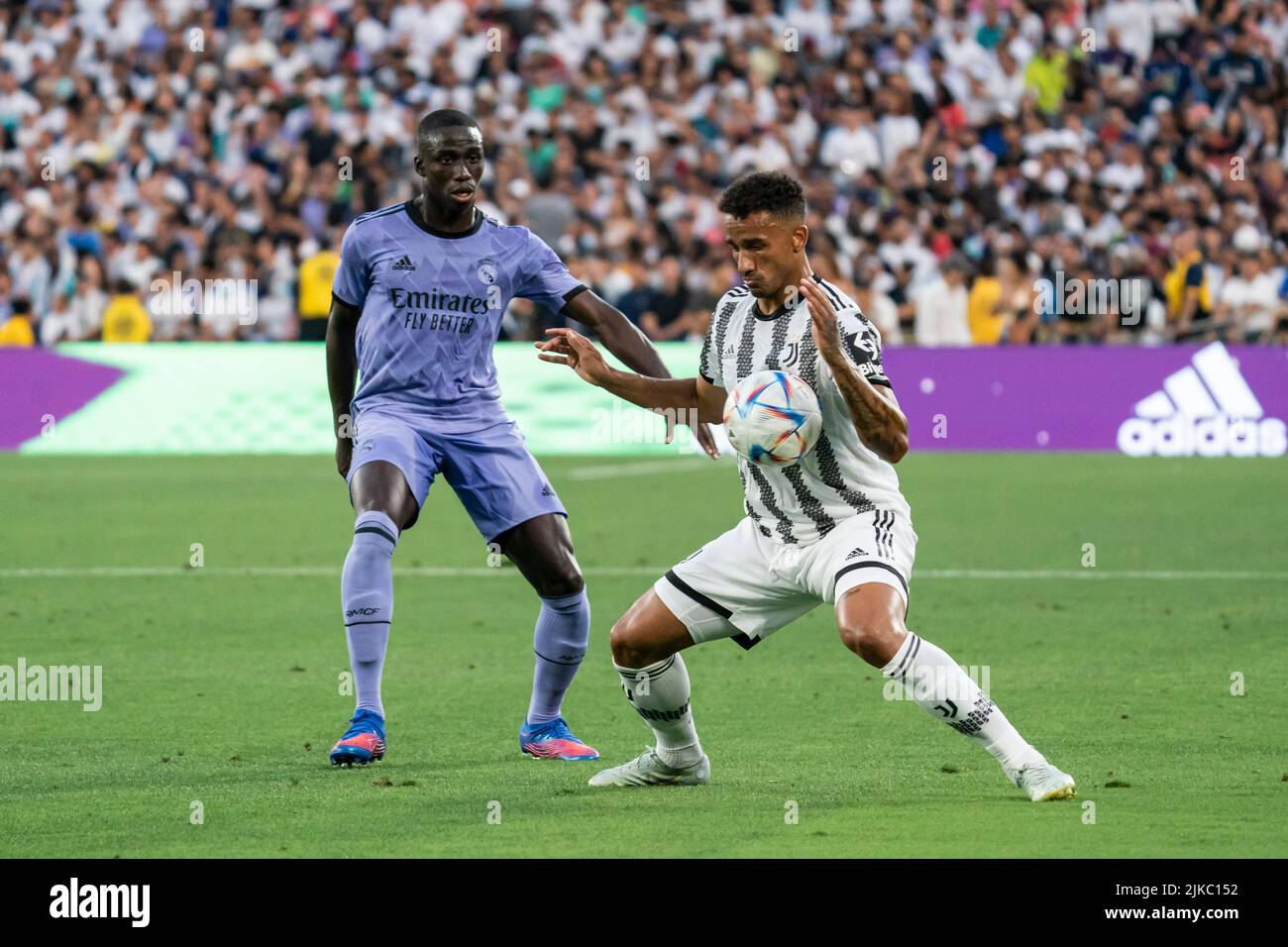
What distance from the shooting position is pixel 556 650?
763 cm

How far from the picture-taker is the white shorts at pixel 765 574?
20.7 ft

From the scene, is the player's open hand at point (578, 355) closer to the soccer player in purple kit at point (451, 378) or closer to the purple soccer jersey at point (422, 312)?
the soccer player in purple kit at point (451, 378)

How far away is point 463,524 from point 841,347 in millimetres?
10274

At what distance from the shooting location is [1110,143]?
24.6m

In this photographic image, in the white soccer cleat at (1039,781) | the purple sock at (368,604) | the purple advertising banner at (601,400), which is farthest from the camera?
the purple advertising banner at (601,400)

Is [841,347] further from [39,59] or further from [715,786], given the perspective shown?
[39,59]

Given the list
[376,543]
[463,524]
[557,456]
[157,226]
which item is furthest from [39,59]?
[376,543]

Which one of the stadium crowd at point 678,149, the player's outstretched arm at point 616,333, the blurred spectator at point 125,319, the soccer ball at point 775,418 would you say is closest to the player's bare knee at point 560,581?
the player's outstretched arm at point 616,333

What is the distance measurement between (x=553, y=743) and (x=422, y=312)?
5.60 feet

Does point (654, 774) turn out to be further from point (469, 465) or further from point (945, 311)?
point (945, 311)

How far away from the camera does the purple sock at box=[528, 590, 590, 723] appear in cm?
757

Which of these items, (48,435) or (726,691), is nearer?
(726,691)

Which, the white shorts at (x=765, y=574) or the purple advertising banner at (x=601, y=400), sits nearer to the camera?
the white shorts at (x=765, y=574)

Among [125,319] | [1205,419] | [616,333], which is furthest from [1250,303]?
[616,333]
